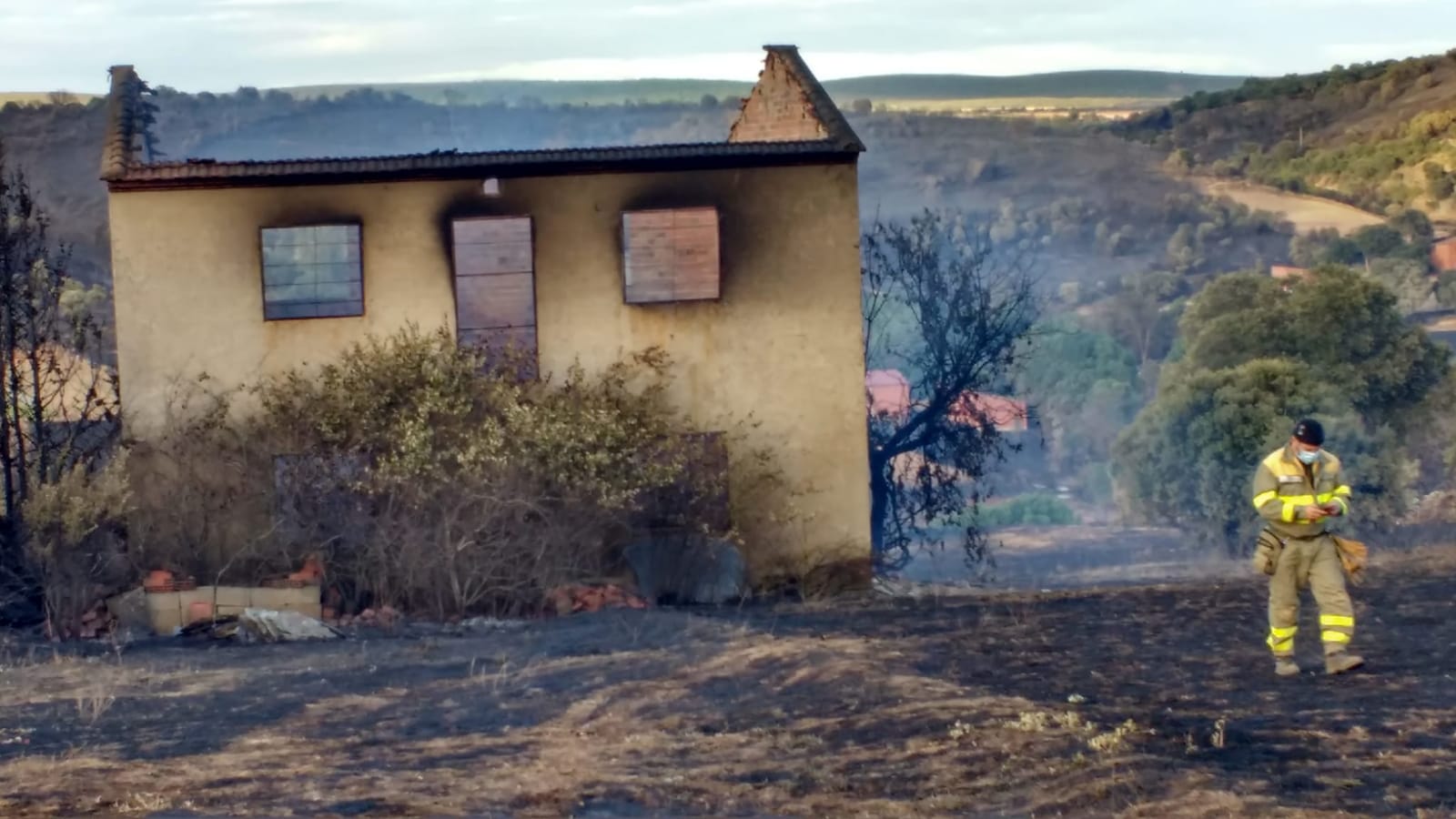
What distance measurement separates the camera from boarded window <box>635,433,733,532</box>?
19.4 m

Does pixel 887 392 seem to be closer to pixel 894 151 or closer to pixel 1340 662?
pixel 1340 662

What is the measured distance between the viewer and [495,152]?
65.6 feet

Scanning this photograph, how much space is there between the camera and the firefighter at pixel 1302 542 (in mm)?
12281

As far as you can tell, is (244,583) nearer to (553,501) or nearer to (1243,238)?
(553,501)

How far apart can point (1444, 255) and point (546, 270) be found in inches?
1887

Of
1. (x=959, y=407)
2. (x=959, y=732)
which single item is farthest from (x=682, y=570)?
(x=959, y=407)

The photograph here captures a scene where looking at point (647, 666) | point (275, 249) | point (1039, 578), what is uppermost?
point (275, 249)

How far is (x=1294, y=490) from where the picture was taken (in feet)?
40.3

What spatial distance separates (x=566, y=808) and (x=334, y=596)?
30.6ft

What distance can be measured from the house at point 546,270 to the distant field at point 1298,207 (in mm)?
51249

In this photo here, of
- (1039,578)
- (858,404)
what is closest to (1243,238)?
(1039,578)

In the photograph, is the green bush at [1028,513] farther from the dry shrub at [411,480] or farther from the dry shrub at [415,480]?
the dry shrub at [411,480]

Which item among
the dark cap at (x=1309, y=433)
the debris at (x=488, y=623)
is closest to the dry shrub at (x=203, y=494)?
the debris at (x=488, y=623)

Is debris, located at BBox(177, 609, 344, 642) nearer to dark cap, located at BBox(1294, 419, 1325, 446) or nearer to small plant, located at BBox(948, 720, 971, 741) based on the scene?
small plant, located at BBox(948, 720, 971, 741)
